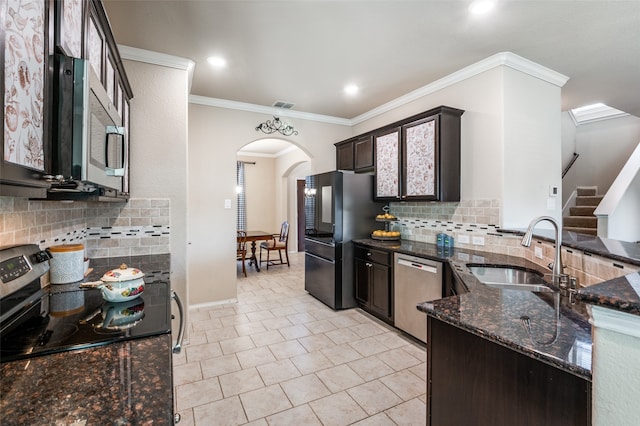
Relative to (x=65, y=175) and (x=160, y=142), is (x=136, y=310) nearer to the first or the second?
(x=65, y=175)

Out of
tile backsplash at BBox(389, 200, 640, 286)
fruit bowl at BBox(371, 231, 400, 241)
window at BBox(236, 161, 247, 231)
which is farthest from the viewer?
window at BBox(236, 161, 247, 231)

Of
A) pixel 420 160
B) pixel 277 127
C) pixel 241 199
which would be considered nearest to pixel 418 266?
pixel 420 160

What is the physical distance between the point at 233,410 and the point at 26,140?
76.8 inches

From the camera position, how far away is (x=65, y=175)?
0.85 metres

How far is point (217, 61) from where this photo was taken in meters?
2.98

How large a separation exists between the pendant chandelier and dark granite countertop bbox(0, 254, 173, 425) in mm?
3685

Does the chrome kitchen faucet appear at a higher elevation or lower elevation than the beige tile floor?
higher

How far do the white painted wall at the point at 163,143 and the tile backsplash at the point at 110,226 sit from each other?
3.6 inches

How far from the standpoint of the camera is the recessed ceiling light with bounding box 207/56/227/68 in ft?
9.56

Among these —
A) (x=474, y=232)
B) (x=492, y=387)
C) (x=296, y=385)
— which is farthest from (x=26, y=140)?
(x=474, y=232)

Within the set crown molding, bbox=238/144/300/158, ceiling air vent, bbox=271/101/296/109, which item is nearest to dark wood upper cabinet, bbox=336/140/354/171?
ceiling air vent, bbox=271/101/296/109

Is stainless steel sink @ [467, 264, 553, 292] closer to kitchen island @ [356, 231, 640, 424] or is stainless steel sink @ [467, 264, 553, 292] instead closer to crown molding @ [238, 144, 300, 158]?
kitchen island @ [356, 231, 640, 424]

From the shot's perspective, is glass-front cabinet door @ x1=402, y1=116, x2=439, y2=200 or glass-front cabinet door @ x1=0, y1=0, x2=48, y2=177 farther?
glass-front cabinet door @ x1=402, y1=116, x2=439, y2=200

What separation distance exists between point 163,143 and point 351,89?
7.20 feet
